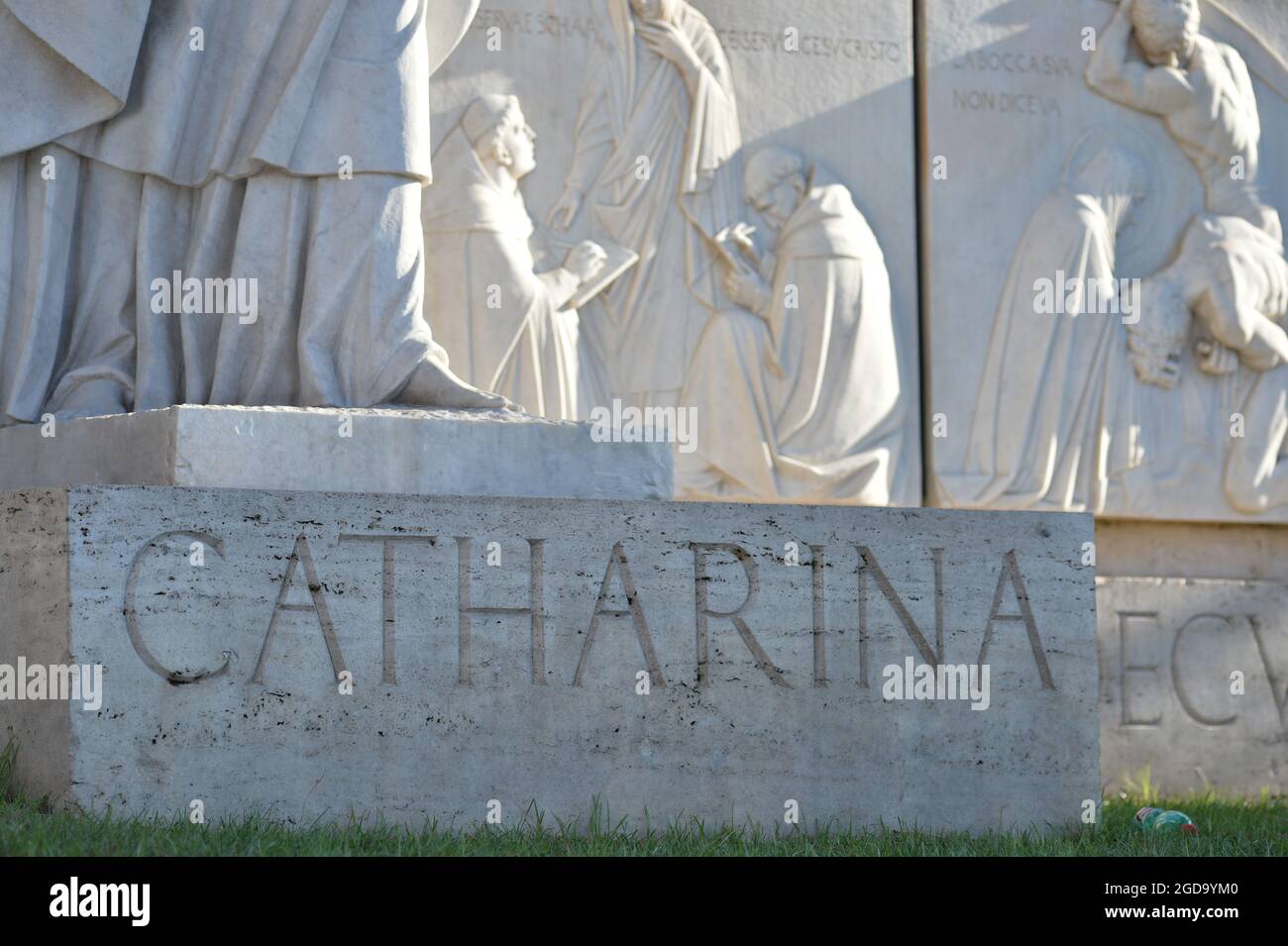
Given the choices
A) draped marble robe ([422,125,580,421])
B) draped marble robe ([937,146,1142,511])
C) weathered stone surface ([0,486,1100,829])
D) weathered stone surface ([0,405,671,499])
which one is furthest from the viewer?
draped marble robe ([937,146,1142,511])

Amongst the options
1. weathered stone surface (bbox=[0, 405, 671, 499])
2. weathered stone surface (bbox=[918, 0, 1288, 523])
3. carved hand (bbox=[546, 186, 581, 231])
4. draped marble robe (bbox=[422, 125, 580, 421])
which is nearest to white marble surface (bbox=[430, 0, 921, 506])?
carved hand (bbox=[546, 186, 581, 231])

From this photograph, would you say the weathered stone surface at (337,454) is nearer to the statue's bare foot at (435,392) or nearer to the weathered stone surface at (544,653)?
the statue's bare foot at (435,392)

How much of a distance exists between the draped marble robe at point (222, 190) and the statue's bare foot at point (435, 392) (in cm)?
3

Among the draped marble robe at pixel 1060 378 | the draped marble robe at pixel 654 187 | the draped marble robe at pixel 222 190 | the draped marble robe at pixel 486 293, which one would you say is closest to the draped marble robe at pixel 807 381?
the draped marble robe at pixel 654 187

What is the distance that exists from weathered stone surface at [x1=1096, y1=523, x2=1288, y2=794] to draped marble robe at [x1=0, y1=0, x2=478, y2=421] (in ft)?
12.5

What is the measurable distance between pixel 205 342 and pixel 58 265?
1.35 ft

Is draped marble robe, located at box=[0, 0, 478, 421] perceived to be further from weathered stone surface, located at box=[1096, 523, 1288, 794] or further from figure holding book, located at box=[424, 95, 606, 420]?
weathered stone surface, located at box=[1096, 523, 1288, 794]

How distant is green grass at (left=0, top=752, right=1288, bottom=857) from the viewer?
4.14m

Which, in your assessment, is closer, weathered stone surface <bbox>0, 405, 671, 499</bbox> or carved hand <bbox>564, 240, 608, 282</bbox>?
weathered stone surface <bbox>0, 405, 671, 499</bbox>

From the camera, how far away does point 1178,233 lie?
8375mm

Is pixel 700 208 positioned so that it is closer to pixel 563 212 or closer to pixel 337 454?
pixel 563 212
